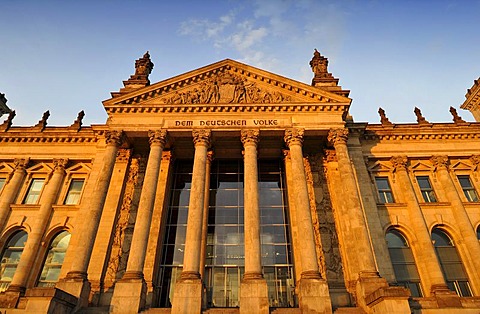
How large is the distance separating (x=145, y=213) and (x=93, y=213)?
3.12m

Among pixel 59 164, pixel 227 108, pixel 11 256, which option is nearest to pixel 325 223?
pixel 227 108

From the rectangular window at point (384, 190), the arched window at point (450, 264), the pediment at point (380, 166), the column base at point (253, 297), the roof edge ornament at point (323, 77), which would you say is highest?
the roof edge ornament at point (323, 77)

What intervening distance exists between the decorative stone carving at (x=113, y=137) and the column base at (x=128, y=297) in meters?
9.39

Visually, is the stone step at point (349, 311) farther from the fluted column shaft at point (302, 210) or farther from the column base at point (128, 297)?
the column base at point (128, 297)

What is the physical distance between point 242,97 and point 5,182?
2043 cm

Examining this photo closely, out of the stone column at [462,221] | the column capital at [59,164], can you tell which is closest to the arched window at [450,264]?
the stone column at [462,221]

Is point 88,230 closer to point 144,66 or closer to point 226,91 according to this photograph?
point 226,91

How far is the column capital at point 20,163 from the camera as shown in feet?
88.9

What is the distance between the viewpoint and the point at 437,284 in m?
21.0

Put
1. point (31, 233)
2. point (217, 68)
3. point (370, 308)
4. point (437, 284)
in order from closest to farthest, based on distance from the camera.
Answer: point (370, 308)
point (437, 284)
point (31, 233)
point (217, 68)

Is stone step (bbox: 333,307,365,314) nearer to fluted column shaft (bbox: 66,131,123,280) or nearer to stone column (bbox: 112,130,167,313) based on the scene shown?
stone column (bbox: 112,130,167,313)

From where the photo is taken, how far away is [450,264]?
23188 millimetres

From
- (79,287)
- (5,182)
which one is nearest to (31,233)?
(5,182)

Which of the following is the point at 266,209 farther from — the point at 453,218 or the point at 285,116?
the point at 453,218
